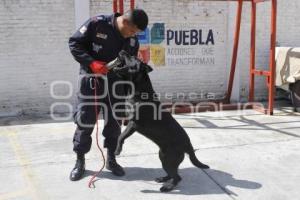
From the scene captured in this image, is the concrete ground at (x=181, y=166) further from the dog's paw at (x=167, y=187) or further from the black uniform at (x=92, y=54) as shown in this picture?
the black uniform at (x=92, y=54)

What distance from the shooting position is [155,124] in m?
3.75

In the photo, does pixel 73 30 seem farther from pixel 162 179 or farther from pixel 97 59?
pixel 162 179

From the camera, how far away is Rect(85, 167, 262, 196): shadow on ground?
3.84 meters

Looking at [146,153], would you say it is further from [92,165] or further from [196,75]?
[196,75]

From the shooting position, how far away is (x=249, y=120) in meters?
6.61

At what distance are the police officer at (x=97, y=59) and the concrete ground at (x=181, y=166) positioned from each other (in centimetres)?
31

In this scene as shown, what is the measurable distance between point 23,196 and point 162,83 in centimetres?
445

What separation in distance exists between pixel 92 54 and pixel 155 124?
0.90m

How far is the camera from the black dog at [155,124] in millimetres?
3719

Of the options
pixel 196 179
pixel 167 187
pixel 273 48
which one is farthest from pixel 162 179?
pixel 273 48

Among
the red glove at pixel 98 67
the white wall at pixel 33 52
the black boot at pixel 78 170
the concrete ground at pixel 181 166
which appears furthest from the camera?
the white wall at pixel 33 52

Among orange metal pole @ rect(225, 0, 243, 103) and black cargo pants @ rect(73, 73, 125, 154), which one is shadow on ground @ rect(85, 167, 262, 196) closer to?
black cargo pants @ rect(73, 73, 125, 154)

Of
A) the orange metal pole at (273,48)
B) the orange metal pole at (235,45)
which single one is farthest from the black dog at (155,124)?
the orange metal pole at (235,45)

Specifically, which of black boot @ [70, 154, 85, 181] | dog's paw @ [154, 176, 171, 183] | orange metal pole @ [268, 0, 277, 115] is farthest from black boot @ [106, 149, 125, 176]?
orange metal pole @ [268, 0, 277, 115]
